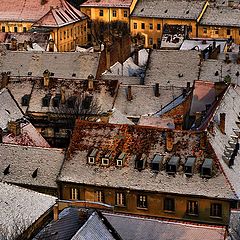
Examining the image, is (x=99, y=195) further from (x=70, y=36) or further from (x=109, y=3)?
(x=109, y=3)

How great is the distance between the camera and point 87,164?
57281 mm

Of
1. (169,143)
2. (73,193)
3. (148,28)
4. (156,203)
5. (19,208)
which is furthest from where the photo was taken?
(148,28)

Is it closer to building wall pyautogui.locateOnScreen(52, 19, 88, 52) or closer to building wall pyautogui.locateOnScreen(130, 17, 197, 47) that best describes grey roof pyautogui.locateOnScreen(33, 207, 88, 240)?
building wall pyautogui.locateOnScreen(52, 19, 88, 52)

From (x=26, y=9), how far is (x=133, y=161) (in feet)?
277

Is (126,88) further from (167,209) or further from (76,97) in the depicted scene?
(167,209)

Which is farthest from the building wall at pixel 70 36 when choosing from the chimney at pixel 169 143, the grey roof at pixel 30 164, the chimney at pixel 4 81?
the chimney at pixel 169 143

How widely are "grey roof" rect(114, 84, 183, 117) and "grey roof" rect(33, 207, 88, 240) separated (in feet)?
100

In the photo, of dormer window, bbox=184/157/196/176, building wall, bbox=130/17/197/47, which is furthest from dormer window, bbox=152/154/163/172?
building wall, bbox=130/17/197/47

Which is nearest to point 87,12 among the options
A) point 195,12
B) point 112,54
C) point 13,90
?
point 195,12

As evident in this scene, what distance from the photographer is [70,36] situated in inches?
5192

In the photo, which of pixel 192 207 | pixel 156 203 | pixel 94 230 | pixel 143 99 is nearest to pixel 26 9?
pixel 143 99

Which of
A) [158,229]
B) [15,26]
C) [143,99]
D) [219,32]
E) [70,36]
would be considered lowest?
[70,36]

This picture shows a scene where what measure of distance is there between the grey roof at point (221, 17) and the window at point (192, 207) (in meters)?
76.3

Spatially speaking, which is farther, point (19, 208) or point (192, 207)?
point (192, 207)
